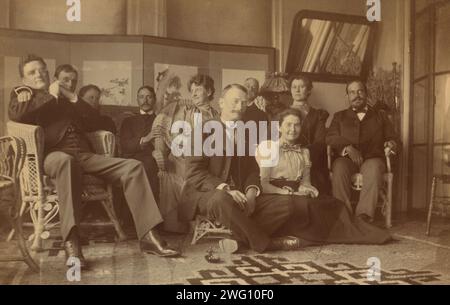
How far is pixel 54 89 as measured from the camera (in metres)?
2.75

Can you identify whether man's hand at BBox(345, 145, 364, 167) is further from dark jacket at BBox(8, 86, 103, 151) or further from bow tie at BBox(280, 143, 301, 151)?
dark jacket at BBox(8, 86, 103, 151)

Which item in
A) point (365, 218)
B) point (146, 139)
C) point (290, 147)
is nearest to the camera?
point (146, 139)

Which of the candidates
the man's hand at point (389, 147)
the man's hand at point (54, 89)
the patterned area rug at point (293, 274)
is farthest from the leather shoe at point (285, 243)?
the man's hand at point (54, 89)

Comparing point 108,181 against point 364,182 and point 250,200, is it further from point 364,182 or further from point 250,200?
point 364,182

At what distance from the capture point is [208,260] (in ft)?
9.43

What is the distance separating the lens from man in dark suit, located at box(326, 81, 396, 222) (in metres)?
3.26

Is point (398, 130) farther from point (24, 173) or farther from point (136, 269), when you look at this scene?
point (24, 173)

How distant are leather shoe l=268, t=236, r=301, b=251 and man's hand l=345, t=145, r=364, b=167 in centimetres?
65

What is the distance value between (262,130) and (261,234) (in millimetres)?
625

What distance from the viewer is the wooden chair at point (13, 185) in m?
2.61

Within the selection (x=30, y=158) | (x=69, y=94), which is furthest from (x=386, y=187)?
(x=30, y=158)

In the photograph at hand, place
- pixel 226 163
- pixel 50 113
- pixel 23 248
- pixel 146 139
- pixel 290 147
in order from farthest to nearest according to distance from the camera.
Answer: pixel 290 147, pixel 226 163, pixel 146 139, pixel 50 113, pixel 23 248

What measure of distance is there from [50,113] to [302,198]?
5.14ft

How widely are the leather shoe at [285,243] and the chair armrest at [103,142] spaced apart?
1.09m
